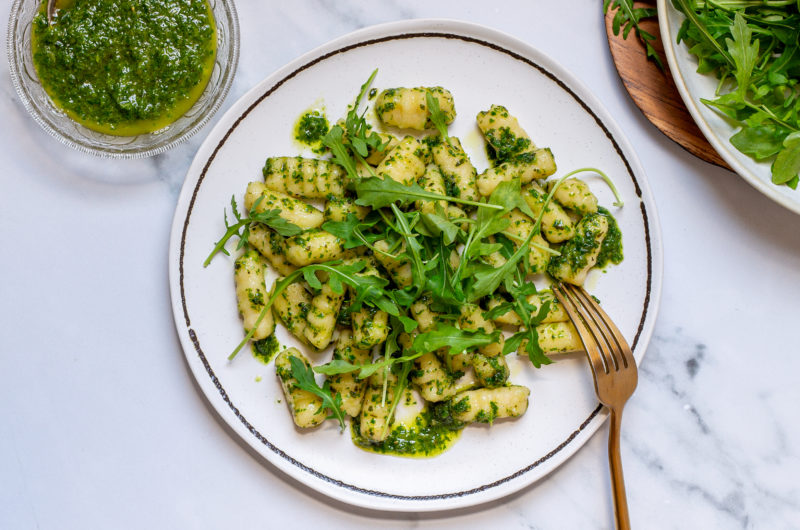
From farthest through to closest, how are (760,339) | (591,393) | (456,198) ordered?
(760,339), (591,393), (456,198)

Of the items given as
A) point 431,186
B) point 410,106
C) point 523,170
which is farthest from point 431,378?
point 410,106

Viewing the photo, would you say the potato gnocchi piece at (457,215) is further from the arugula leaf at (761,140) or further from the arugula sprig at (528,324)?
the arugula leaf at (761,140)

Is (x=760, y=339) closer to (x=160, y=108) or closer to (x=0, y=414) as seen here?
(x=160, y=108)

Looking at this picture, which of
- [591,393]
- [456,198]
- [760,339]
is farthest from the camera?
[760,339]

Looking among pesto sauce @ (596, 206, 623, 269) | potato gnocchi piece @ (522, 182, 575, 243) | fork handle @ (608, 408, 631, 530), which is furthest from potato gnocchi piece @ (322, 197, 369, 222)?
fork handle @ (608, 408, 631, 530)

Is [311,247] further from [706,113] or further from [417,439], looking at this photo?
[706,113]

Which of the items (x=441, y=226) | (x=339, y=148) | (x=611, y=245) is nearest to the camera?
(x=441, y=226)

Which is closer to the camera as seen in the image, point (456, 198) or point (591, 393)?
point (456, 198)

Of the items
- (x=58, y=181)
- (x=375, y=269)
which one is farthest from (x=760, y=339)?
(x=58, y=181)

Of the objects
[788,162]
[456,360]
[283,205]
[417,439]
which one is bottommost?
[417,439]
